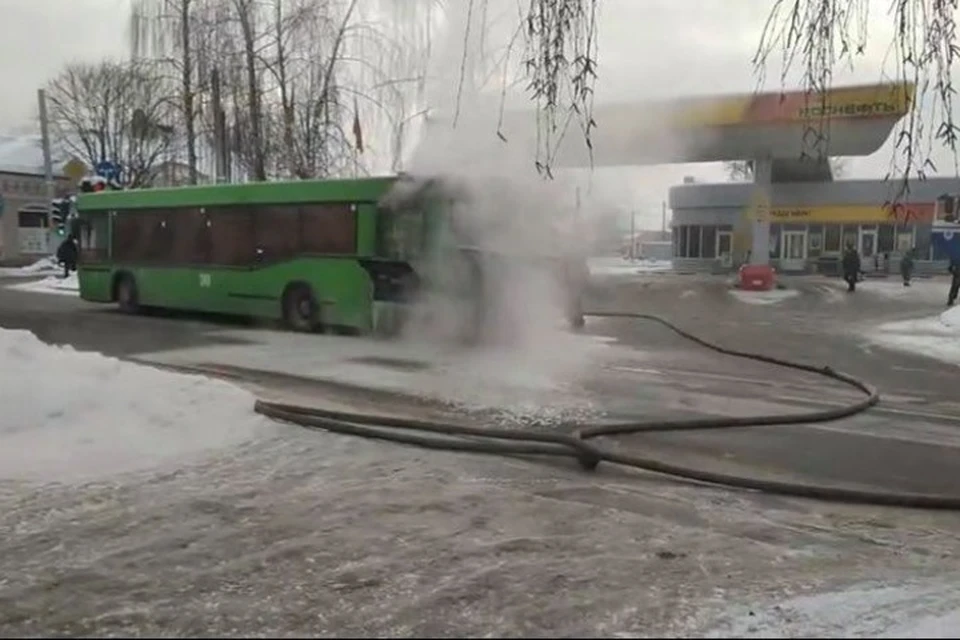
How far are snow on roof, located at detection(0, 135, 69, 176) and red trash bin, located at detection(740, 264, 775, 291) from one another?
37226 millimetres

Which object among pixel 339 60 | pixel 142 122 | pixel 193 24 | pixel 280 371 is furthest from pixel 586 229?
pixel 142 122

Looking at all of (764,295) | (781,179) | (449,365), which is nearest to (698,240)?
(781,179)

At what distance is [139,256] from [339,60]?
26.2ft

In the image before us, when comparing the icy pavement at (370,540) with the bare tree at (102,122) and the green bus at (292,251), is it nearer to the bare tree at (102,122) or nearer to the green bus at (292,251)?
the green bus at (292,251)

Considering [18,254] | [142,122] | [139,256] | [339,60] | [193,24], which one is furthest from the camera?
[18,254]

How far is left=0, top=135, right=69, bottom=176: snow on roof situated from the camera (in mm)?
54281

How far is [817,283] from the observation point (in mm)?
40500

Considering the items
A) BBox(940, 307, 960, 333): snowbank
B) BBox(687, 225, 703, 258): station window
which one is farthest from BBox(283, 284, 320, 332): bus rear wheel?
BBox(687, 225, 703, 258): station window

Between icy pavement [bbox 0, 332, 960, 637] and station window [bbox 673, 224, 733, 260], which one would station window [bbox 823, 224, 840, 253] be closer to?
station window [bbox 673, 224, 733, 260]

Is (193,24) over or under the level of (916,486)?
over

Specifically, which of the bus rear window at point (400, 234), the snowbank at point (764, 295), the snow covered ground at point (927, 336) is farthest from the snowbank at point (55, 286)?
the snow covered ground at point (927, 336)

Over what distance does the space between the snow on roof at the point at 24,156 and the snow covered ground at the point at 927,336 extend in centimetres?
4530

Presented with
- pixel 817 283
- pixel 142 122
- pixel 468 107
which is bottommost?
pixel 817 283

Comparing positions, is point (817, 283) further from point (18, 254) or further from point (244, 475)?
point (18, 254)
